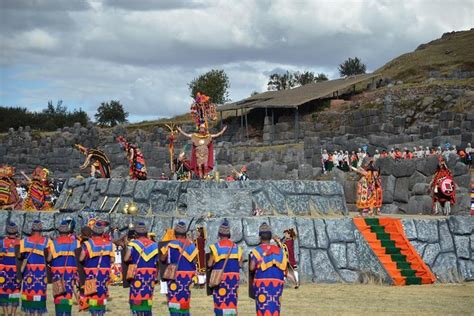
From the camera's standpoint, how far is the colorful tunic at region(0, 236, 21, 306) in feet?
58.0

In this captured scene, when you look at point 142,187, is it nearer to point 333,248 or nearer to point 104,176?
point 104,176

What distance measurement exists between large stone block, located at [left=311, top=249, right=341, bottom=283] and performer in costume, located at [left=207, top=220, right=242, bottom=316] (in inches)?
386

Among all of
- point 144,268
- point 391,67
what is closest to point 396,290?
point 144,268

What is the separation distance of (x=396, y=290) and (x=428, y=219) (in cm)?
305

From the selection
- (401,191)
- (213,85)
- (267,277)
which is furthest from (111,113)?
(267,277)

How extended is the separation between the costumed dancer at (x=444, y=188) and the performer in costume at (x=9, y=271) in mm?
14043

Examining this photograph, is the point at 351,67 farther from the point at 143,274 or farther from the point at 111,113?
the point at 143,274

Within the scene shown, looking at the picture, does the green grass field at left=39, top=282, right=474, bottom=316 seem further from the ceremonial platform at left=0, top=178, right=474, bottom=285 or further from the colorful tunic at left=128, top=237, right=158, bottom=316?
the colorful tunic at left=128, top=237, right=158, bottom=316

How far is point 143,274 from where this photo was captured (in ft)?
51.4

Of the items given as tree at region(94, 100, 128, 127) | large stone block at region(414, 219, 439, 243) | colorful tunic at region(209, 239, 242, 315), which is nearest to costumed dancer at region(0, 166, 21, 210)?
large stone block at region(414, 219, 439, 243)

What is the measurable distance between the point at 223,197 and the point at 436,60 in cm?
6254

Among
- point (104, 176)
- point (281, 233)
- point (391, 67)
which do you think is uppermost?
point (391, 67)

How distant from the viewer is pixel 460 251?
2570 cm

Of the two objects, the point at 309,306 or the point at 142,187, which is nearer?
the point at 309,306
